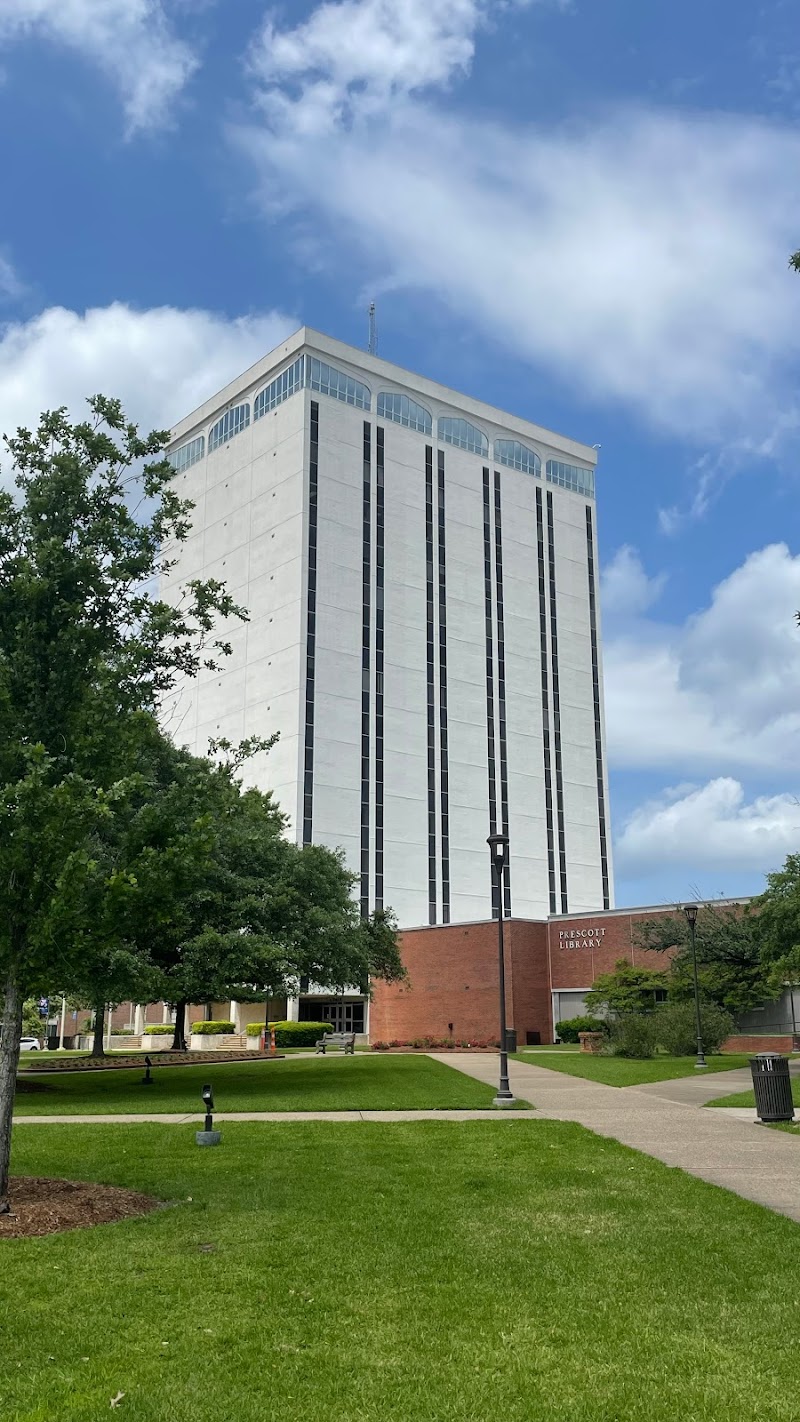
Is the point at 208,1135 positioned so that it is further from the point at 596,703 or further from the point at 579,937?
the point at 596,703

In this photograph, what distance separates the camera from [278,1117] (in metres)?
18.7

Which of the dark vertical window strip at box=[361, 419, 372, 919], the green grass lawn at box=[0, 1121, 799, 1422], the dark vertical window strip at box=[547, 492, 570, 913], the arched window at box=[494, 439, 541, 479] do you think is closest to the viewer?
the green grass lawn at box=[0, 1121, 799, 1422]

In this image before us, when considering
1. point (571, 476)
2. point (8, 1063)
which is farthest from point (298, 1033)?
point (571, 476)

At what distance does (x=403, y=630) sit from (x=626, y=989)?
44026 mm

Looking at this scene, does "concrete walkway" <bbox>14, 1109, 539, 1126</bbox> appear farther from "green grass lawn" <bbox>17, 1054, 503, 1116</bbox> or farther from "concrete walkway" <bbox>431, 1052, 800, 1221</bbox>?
"concrete walkway" <bbox>431, 1052, 800, 1221</bbox>

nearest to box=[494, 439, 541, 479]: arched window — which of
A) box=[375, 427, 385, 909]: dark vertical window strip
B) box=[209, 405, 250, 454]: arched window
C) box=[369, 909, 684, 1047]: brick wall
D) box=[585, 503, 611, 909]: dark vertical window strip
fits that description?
box=[585, 503, 611, 909]: dark vertical window strip

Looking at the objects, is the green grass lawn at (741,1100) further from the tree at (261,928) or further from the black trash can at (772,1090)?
the tree at (261,928)

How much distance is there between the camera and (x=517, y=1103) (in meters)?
20.7

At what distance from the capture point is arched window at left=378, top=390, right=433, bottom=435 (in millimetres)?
88688

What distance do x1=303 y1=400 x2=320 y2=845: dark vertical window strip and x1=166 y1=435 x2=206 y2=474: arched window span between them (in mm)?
15231

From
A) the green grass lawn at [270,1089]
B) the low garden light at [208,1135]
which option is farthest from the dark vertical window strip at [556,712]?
the low garden light at [208,1135]

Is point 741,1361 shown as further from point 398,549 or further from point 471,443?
point 471,443

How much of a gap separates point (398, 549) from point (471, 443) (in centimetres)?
1475

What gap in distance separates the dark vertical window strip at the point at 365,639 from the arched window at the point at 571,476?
841 inches
